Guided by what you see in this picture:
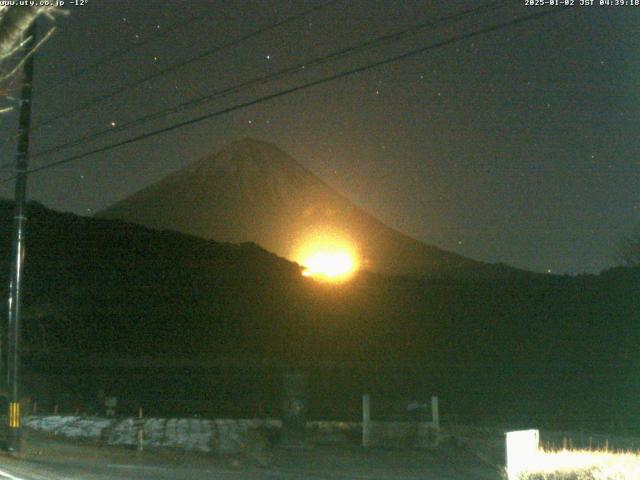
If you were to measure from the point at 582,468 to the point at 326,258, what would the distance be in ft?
168

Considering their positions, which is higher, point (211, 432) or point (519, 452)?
point (519, 452)

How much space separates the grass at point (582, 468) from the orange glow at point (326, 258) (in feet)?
135

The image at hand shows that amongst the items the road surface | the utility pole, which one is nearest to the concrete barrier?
the road surface

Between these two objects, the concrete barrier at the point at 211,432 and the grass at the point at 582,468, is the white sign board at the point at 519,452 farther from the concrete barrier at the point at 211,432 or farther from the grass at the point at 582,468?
the concrete barrier at the point at 211,432

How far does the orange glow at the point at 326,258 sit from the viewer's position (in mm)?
54906

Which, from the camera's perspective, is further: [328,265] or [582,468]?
[328,265]

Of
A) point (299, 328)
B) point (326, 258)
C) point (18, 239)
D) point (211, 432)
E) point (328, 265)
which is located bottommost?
point (211, 432)

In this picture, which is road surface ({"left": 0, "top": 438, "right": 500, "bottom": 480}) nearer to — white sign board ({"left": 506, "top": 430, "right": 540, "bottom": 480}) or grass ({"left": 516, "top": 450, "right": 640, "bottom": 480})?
white sign board ({"left": 506, "top": 430, "right": 540, "bottom": 480})

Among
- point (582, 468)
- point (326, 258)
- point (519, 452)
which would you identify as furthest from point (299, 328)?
point (582, 468)

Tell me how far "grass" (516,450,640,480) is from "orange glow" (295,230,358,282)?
4103 cm

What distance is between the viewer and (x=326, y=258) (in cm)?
6272

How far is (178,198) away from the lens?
11412 centimetres

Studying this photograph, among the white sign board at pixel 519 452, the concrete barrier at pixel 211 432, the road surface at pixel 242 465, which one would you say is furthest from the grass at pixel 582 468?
the concrete barrier at pixel 211 432

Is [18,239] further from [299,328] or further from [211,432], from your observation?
[299,328]
